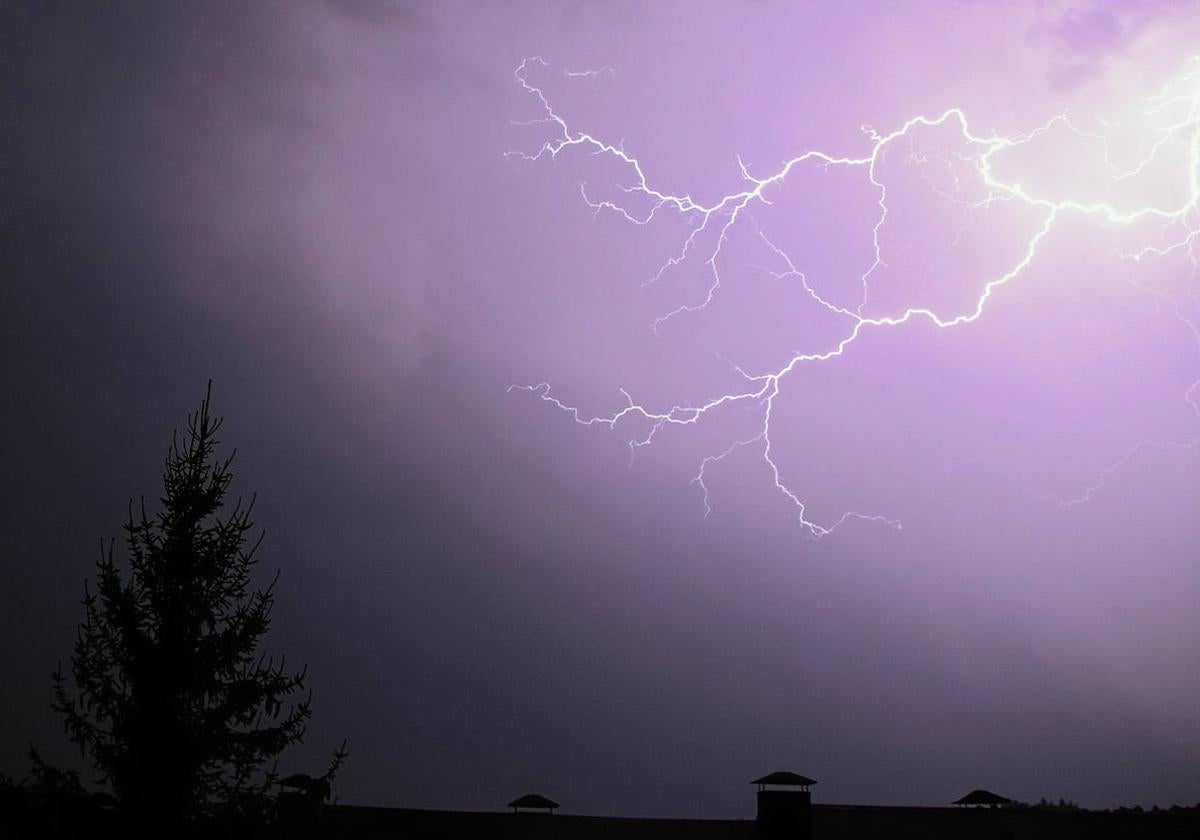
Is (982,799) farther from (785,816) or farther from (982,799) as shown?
(785,816)

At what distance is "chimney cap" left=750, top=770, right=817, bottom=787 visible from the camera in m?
12.4

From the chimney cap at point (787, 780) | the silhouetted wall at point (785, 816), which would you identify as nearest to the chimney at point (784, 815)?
the silhouetted wall at point (785, 816)

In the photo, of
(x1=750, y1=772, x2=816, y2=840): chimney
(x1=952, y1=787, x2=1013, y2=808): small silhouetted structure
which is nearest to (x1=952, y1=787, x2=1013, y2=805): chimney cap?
(x1=952, y1=787, x2=1013, y2=808): small silhouetted structure

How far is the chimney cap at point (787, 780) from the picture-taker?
12.4m

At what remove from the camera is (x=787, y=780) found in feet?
40.9

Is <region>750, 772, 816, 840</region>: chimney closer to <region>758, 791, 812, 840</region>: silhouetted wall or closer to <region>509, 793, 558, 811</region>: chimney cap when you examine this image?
<region>758, 791, 812, 840</region>: silhouetted wall

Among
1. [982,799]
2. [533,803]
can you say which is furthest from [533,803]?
[982,799]

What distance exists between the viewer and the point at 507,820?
38.5 feet

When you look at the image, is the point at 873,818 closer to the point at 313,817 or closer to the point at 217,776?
the point at 313,817

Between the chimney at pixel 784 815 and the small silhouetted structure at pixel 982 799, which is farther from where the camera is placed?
the small silhouetted structure at pixel 982 799

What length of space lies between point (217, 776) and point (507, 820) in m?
7.88

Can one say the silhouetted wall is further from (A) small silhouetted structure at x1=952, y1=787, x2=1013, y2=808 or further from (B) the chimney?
(A) small silhouetted structure at x1=952, y1=787, x2=1013, y2=808

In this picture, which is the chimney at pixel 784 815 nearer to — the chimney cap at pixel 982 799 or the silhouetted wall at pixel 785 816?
the silhouetted wall at pixel 785 816

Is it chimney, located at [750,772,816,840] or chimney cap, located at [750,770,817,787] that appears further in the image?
chimney cap, located at [750,770,817,787]
